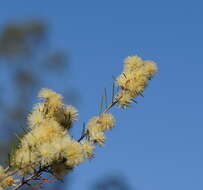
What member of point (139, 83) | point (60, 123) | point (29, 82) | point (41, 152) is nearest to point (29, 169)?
point (41, 152)

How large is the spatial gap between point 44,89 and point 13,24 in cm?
1248

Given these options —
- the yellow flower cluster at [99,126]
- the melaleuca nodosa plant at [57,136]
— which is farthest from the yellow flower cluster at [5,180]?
the yellow flower cluster at [99,126]

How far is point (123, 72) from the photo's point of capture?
165 cm

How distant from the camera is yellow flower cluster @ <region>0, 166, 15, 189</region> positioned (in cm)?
142

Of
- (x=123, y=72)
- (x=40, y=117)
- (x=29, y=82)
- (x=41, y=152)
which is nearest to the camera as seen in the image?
(x=41, y=152)

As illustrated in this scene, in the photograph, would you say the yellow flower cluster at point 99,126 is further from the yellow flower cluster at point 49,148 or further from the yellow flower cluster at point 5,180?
the yellow flower cluster at point 5,180

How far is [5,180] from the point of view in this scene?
1428 millimetres

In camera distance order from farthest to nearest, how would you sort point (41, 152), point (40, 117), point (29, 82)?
1. point (29, 82)
2. point (40, 117)
3. point (41, 152)

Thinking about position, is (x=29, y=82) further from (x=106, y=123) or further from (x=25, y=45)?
(x=106, y=123)

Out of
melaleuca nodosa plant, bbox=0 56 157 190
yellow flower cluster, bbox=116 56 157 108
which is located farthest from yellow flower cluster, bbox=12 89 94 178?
yellow flower cluster, bbox=116 56 157 108

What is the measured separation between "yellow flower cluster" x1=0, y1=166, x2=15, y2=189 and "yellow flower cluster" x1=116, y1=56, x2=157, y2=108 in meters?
0.34

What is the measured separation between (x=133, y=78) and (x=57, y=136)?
0.28 m

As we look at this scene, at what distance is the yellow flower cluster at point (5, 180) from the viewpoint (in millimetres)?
1418

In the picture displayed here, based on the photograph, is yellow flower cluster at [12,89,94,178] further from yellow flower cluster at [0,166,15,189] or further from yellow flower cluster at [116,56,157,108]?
yellow flower cluster at [116,56,157,108]
